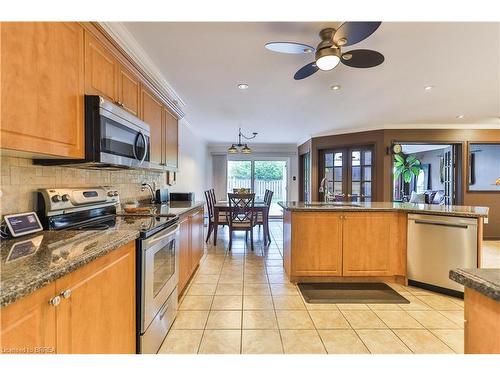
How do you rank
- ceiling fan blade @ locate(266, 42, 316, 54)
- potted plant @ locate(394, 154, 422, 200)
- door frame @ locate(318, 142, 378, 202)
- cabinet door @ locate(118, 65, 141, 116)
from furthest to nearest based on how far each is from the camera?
potted plant @ locate(394, 154, 422, 200), door frame @ locate(318, 142, 378, 202), cabinet door @ locate(118, 65, 141, 116), ceiling fan blade @ locate(266, 42, 316, 54)

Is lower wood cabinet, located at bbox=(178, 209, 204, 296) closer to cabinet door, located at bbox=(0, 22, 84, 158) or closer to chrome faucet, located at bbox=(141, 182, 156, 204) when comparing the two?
A: chrome faucet, located at bbox=(141, 182, 156, 204)

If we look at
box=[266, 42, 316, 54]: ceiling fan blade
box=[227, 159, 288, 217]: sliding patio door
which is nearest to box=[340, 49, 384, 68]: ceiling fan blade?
box=[266, 42, 316, 54]: ceiling fan blade

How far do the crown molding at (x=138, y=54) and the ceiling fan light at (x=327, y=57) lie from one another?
1417mm

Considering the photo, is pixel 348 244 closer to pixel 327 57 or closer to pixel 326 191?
pixel 326 191

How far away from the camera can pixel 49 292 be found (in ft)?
2.69

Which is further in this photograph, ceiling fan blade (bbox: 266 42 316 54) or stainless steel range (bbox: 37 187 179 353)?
ceiling fan blade (bbox: 266 42 316 54)

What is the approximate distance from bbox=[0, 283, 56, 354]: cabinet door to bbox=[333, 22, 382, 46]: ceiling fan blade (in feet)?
6.20

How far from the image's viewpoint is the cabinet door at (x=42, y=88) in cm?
100

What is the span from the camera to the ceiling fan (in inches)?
59.0

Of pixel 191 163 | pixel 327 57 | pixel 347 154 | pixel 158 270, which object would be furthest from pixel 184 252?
pixel 347 154

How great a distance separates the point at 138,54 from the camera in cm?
213
